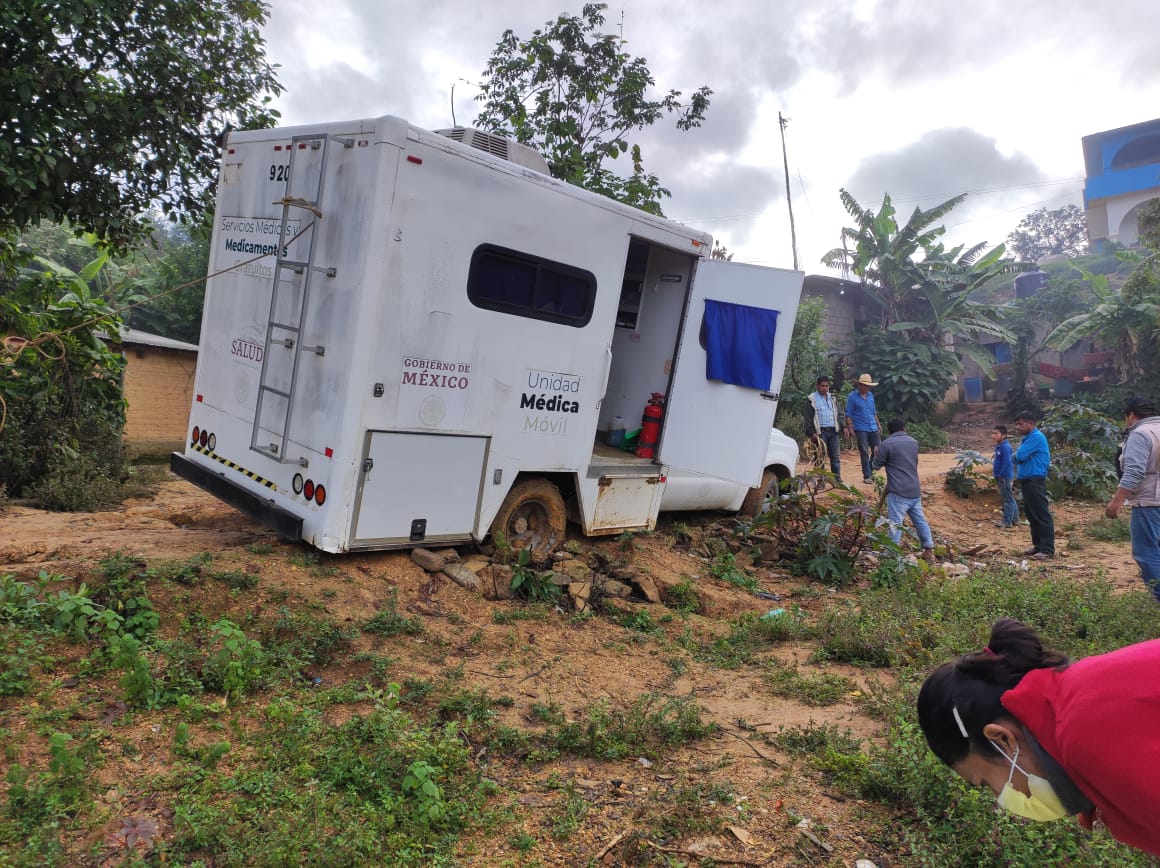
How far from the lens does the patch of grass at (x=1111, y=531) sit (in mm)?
10219

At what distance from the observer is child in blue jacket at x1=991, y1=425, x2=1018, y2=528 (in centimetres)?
1095

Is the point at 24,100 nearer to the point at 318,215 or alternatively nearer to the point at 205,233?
the point at 205,233

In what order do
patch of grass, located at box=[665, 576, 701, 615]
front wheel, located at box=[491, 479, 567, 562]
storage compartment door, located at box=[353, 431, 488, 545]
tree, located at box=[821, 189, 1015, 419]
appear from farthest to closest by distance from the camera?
tree, located at box=[821, 189, 1015, 419] → patch of grass, located at box=[665, 576, 701, 615] → front wheel, located at box=[491, 479, 567, 562] → storage compartment door, located at box=[353, 431, 488, 545]

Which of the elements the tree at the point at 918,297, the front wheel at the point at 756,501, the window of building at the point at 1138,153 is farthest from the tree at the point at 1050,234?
the front wheel at the point at 756,501

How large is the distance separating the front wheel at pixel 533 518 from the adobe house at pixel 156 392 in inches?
274

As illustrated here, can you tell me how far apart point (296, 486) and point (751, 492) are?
214 inches

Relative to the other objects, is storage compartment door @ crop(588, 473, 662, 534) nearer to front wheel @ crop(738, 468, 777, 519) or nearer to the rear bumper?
front wheel @ crop(738, 468, 777, 519)

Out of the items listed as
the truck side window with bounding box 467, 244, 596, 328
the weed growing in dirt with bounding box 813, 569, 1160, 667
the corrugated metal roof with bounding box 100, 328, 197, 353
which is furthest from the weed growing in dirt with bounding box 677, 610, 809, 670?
the corrugated metal roof with bounding box 100, 328, 197, 353

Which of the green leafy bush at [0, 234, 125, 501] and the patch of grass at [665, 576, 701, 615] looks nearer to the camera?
the patch of grass at [665, 576, 701, 615]

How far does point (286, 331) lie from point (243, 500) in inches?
49.9

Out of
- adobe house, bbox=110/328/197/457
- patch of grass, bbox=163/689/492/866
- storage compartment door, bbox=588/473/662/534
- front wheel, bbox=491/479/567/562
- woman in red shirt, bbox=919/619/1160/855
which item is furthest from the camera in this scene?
adobe house, bbox=110/328/197/457

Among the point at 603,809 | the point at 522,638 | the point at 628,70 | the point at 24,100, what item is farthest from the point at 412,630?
the point at 628,70

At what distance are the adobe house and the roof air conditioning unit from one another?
23.3 ft

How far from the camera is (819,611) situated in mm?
6836
